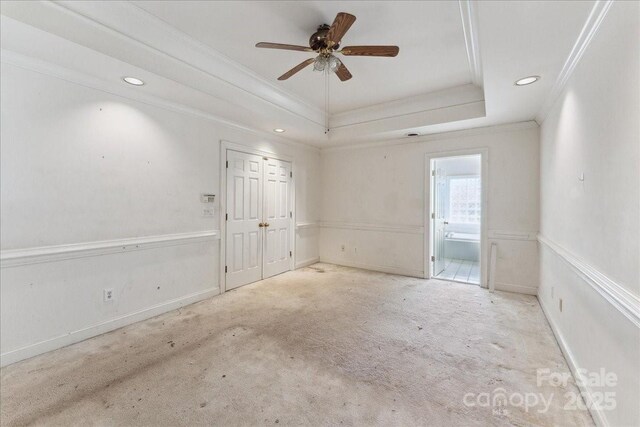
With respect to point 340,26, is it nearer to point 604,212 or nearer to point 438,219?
point 604,212

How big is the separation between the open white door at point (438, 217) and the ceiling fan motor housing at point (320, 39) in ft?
10.1

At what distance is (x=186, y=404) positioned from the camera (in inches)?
69.0

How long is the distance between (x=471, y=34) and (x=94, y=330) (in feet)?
14.3

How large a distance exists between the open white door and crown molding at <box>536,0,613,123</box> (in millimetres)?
1909

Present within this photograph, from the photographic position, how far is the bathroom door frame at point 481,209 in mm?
4078

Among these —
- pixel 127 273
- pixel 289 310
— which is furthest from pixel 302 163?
pixel 127 273

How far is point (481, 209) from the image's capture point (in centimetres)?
416

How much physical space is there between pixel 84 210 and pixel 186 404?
200 centimetres

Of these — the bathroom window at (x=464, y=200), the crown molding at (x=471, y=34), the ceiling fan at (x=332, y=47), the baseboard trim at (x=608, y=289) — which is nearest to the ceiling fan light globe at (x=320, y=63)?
the ceiling fan at (x=332, y=47)

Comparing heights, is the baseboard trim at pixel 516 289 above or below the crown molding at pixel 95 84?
below

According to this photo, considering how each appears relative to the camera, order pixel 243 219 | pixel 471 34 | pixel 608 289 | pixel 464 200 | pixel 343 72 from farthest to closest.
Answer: pixel 464 200 < pixel 243 219 < pixel 343 72 < pixel 471 34 < pixel 608 289

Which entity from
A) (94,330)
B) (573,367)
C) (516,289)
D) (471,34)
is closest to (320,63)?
(471,34)

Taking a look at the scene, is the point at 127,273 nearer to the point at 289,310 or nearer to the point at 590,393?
the point at 289,310

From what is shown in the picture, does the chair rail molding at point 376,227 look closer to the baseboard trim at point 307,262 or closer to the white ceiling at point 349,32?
the baseboard trim at point 307,262
